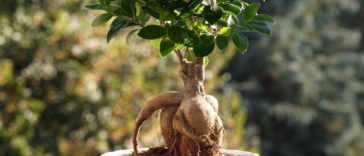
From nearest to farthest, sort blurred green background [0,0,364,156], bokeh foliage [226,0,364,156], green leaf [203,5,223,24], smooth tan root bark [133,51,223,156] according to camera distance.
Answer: green leaf [203,5,223,24] < smooth tan root bark [133,51,223,156] < blurred green background [0,0,364,156] < bokeh foliage [226,0,364,156]

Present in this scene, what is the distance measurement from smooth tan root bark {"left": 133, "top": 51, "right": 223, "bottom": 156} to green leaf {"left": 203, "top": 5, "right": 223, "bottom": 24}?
18cm

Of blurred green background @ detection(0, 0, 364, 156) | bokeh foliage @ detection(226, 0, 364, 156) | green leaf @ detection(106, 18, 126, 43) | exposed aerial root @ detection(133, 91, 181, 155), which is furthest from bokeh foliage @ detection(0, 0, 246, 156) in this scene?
bokeh foliage @ detection(226, 0, 364, 156)

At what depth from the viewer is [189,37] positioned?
1312 mm

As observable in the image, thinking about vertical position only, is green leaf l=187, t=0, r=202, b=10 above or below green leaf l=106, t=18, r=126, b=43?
above

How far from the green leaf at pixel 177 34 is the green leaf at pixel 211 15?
0.04 m

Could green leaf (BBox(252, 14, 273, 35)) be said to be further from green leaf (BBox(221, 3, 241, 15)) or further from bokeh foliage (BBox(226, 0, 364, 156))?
bokeh foliage (BBox(226, 0, 364, 156))

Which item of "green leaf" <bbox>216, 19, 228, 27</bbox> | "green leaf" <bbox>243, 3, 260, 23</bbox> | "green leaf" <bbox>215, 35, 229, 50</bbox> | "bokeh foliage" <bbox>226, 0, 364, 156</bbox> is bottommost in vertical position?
"bokeh foliage" <bbox>226, 0, 364, 156</bbox>

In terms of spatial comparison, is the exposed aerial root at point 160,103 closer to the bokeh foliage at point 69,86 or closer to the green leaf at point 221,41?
the green leaf at point 221,41

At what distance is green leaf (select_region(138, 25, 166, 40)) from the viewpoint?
4.29 feet

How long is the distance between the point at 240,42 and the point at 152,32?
0.15 metres

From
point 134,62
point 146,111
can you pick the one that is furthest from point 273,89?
point 146,111

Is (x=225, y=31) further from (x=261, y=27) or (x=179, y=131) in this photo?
(x=179, y=131)

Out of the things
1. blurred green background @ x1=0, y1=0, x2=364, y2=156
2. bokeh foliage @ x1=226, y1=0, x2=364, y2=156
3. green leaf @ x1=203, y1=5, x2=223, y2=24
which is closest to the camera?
green leaf @ x1=203, y1=5, x2=223, y2=24

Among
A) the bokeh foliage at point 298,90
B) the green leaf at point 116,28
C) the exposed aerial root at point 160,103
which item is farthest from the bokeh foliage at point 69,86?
the bokeh foliage at point 298,90
